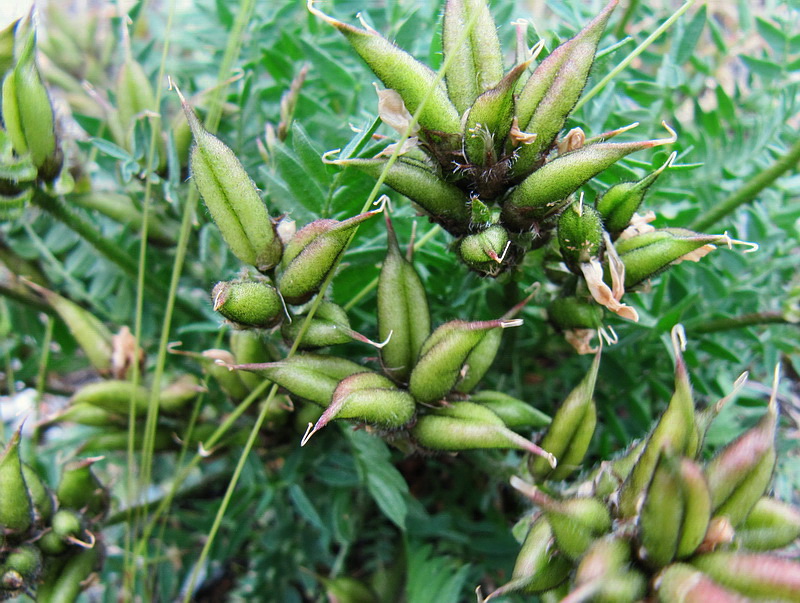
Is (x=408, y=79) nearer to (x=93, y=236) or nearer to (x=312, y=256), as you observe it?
(x=312, y=256)

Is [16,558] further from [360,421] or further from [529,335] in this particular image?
[529,335]

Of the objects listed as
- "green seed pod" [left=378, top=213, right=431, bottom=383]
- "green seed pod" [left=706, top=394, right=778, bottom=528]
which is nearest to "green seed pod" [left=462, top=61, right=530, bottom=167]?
"green seed pod" [left=378, top=213, right=431, bottom=383]

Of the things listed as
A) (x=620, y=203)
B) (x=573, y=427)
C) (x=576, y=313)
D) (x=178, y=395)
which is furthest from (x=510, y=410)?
(x=178, y=395)

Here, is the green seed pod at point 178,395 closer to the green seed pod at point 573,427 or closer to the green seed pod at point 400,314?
the green seed pod at point 400,314

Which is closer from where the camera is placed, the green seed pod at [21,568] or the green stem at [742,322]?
the green seed pod at [21,568]

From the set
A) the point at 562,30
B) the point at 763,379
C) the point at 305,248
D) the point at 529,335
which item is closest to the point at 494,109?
the point at 305,248

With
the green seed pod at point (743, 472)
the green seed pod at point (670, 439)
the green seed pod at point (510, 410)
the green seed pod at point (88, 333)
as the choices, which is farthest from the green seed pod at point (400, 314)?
the green seed pod at point (88, 333)

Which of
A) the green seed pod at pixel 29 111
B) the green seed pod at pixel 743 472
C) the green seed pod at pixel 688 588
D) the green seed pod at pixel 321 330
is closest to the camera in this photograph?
the green seed pod at pixel 688 588
